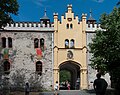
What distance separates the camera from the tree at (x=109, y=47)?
99.1ft

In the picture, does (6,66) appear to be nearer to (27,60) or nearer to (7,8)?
(27,60)

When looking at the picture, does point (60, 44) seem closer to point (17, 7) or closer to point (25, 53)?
point (25, 53)

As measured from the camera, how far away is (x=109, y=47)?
31172mm

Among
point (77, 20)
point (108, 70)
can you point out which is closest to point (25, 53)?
point (77, 20)

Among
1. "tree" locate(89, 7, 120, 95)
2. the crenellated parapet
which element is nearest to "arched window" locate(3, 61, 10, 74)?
the crenellated parapet

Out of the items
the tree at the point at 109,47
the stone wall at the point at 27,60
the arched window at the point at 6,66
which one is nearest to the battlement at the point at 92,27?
the stone wall at the point at 27,60

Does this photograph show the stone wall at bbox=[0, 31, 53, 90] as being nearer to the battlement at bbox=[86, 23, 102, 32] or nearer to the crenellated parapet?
the crenellated parapet

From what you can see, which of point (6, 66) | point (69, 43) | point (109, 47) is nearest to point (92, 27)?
point (69, 43)

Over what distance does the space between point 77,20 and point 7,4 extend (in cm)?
1804

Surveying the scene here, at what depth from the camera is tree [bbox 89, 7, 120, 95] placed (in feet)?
99.1

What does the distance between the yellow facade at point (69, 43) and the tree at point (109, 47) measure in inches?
314

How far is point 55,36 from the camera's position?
1625 inches

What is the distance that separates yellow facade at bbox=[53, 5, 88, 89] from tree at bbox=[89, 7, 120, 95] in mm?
7987

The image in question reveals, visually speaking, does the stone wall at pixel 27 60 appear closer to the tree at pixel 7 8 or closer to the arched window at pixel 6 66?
the arched window at pixel 6 66
